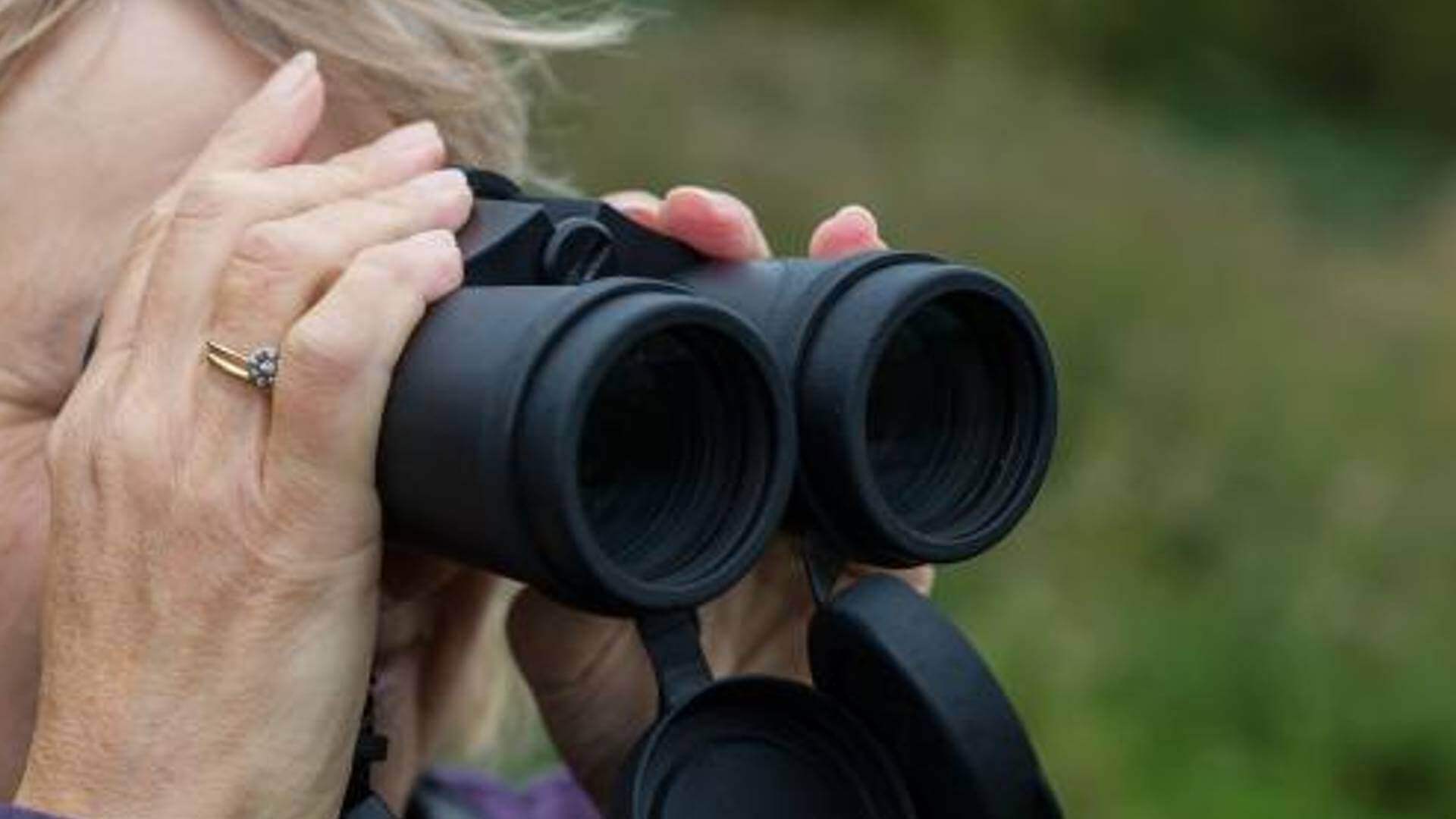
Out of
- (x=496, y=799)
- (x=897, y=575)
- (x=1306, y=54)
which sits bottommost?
(x=1306, y=54)

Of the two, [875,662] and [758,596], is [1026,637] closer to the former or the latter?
[758,596]

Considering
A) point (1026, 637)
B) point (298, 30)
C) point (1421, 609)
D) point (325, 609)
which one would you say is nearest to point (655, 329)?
point (325, 609)

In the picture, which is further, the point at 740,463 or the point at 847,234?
the point at 847,234

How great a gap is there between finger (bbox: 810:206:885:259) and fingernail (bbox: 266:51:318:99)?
1.04ft

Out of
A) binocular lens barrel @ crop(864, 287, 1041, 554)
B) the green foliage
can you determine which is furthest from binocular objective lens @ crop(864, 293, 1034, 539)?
the green foliage

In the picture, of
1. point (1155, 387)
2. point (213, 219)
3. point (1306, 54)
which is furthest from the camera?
point (1306, 54)

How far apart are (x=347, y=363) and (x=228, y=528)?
0.12 metres

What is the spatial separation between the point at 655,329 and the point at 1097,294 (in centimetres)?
503

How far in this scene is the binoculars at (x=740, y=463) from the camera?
128 centimetres

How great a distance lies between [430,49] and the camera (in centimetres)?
184

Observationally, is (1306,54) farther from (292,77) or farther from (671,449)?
(671,449)

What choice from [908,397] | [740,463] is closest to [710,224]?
[908,397]

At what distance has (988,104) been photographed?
27.2 feet

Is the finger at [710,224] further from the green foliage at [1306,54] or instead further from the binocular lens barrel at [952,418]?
the green foliage at [1306,54]
